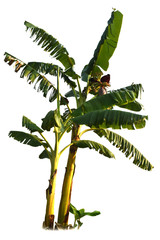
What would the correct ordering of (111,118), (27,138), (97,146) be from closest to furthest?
1. (111,118)
2. (97,146)
3. (27,138)

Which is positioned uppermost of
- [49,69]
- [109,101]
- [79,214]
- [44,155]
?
[49,69]

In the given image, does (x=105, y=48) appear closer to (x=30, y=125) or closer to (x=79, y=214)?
(x=30, y=125)

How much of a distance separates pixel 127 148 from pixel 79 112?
4.04 ft

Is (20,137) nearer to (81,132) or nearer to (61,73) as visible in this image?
(81,132)

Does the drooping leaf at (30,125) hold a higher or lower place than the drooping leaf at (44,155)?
higher

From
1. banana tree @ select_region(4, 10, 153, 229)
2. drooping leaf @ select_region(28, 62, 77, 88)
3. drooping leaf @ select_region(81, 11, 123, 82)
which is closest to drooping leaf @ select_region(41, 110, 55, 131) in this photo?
banana tree @ select_region(4, 10, 153, 229)

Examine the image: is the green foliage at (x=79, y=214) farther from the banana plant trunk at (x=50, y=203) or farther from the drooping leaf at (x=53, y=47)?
the drooping leaf at (x=53, y=47)

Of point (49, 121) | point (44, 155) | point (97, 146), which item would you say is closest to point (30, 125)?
point (49, 121)

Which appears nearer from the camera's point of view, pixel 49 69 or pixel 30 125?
pixel 30 125

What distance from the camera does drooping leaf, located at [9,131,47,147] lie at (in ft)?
20.3

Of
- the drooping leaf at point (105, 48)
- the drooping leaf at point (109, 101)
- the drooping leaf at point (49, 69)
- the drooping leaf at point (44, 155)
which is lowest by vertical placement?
the drooping leaf at point (44, 155)

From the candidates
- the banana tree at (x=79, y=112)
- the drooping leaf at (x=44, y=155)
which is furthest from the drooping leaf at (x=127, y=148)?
the drooping leaf at (x=44, y=155)

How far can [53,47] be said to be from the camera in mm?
6703

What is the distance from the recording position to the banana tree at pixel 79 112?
534cm
